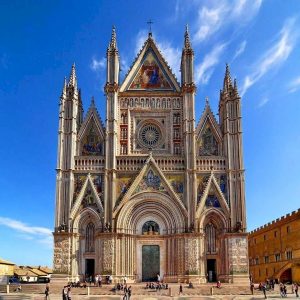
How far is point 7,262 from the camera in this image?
231 ft

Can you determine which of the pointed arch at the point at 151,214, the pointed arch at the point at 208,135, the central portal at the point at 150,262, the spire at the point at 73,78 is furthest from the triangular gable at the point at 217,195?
the spire at the point at 73,78

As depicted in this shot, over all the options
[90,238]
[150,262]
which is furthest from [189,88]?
[90,238]

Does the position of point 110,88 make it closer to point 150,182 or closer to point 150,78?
point 150,78

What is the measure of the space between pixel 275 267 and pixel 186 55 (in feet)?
88.3

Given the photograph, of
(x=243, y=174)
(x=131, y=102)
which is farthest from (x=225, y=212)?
(x=131, y=102)

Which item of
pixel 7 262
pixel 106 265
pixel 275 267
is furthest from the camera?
pixel 7 262

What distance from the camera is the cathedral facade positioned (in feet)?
151

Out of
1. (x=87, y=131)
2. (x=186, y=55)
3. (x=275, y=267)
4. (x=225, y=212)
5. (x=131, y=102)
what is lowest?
(x=275, y=267)

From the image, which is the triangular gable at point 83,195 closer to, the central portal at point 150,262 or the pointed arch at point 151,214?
the pointed arch at point 151,214

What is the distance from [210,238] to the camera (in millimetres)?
47562

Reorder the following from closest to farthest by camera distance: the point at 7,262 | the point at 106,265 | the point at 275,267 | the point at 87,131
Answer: the point at 106,265 → the point at 87,131 → the point at 275,267 → the point at 7,262

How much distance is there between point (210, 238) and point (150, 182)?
8259 mm

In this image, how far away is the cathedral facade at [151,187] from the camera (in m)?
46.1

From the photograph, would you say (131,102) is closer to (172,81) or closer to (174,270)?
(172,81)
